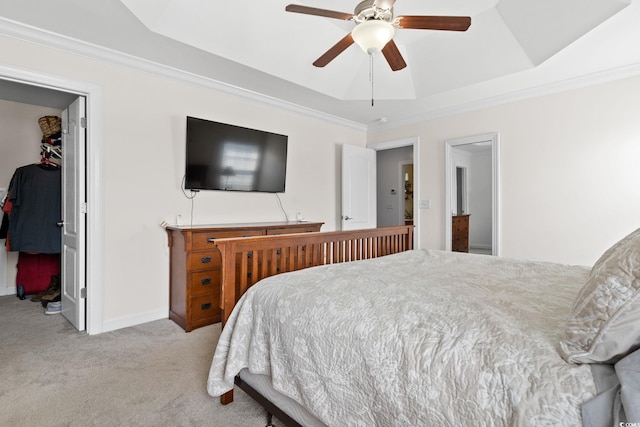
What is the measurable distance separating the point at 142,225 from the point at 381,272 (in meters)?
2.34

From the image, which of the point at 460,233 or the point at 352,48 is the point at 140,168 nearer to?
the point at 352,48

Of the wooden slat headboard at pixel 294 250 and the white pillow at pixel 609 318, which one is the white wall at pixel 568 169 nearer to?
the wooden slat headboard at pixel 294 250

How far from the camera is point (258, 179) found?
3.79 m

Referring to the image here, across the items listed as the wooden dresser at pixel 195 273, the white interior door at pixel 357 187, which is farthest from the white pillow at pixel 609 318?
the white interior door at pixel 357 187

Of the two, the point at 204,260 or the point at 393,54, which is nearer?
the point at 393,54

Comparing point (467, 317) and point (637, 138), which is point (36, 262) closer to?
point (467, 317)

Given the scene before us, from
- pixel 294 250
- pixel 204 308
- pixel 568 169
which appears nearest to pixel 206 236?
pixel 204 308

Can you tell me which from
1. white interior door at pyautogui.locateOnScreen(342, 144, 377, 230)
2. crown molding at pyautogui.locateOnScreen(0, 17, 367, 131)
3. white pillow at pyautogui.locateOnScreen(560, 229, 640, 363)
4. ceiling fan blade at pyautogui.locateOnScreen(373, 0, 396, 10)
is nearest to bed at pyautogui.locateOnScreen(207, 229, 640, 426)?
white pillow at pyautogui.locateOnScreen(560, 229, 640, 363)

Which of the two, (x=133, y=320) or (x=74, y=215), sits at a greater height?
(x=74, y=215)

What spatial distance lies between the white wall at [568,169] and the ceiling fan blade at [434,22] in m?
2.22

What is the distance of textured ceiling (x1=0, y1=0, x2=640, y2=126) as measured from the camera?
235 centimetres

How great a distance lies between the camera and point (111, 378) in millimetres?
2057

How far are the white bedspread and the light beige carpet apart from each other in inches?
12.7

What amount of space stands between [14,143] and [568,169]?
638 cm
